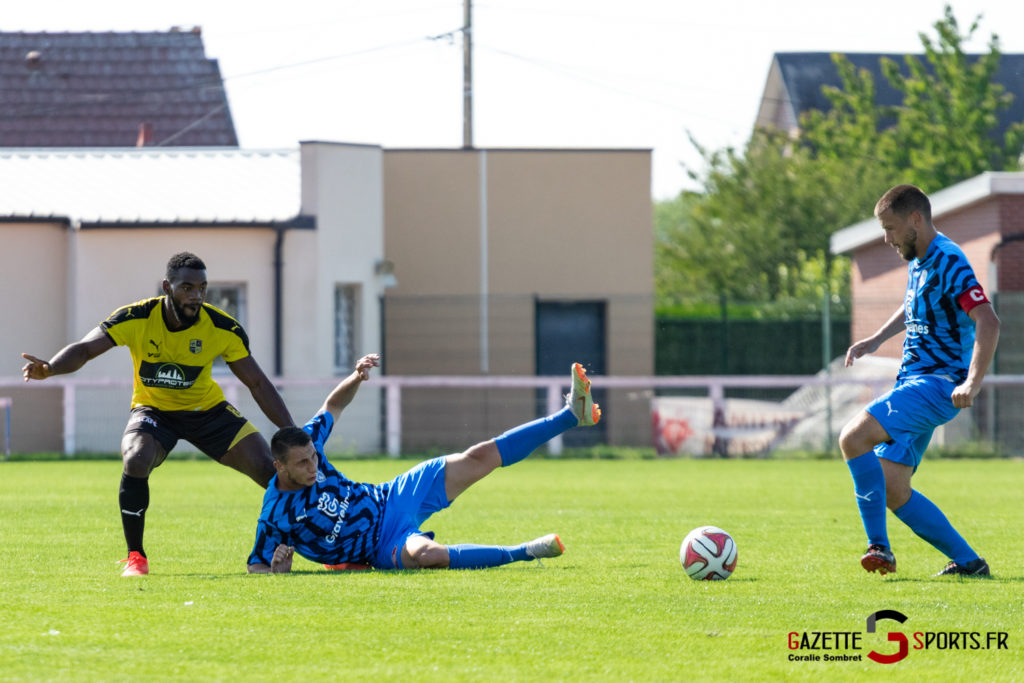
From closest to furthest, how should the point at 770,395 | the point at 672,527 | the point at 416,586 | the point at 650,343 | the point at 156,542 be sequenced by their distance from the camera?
the point at 416,586 < the point at 156,542 < the point at 672,527 < the point at 650,343 < the point at 770,395

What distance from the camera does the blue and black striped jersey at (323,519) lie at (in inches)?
301

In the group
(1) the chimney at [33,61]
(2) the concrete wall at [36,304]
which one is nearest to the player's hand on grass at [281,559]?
(2) the concrete wall at [36,304]

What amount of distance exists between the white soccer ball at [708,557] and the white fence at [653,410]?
12.4 metres

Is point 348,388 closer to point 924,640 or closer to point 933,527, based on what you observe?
point 933,527

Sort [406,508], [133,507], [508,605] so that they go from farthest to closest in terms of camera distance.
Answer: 1. [133,507]
2. [406,508]
3. [508,605]

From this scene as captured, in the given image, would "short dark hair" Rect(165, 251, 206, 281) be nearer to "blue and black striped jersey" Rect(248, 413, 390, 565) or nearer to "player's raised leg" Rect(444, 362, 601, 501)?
"blue and black striped jersey" Rect(248, 413, 390, 565)

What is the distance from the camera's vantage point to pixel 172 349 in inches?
327

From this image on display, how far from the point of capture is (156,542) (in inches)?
378

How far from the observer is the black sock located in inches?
312

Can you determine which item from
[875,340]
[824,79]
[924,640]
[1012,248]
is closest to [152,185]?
[1012,248]

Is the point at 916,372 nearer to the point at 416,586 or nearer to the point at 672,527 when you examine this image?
the point at 416,586

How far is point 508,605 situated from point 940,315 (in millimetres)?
2746

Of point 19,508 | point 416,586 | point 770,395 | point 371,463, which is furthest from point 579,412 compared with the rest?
point 770,395

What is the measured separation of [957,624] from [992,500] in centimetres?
796
